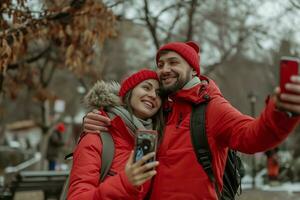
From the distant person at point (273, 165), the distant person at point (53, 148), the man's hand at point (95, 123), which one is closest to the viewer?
the man's hand at point (95, 123)

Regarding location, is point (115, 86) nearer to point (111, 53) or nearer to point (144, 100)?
point (144, 100)

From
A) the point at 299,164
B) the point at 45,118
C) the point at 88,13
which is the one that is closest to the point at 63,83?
the point at 45,118

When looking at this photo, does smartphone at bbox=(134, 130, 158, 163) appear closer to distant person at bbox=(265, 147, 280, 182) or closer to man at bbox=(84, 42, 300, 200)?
man at bbox=(84, 42, 300, 200)

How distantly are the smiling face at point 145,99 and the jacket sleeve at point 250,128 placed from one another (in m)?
0.45

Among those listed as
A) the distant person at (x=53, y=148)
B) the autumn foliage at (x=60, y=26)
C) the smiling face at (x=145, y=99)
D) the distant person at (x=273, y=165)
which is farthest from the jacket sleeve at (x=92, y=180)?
the distant person at (x=53, y=148)

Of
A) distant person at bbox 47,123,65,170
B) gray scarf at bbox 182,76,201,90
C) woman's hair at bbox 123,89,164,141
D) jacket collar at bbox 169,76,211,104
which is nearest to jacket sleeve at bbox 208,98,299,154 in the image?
jacket collar at bbox 169,76,211,104

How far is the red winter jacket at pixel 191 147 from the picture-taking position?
133 inches

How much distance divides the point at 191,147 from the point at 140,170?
26.4 inches

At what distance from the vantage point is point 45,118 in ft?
64.2

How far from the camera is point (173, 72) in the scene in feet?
12.4

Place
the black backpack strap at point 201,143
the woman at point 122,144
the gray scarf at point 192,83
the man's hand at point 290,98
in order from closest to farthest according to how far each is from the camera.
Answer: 1. the man's hand at point 290,98
2. the woman at point 122,144
3. the black backpack strap at point 201,143
4. the gray scarf at point 192,83

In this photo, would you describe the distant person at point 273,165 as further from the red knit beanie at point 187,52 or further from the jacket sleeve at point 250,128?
the jacket sleeve at point 250,128

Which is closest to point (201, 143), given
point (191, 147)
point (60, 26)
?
point (191, 147)

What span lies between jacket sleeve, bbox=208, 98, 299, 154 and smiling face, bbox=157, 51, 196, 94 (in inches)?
12.6
